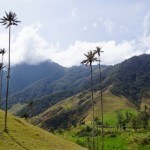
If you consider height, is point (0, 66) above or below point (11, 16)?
below

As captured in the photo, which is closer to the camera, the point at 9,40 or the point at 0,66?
the point at 9,40

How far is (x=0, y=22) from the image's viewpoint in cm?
9544

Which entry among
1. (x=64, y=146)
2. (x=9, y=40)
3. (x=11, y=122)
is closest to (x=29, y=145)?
(x=64, y=146)

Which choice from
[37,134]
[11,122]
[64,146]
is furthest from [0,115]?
[64,146]

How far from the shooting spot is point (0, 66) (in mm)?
125938

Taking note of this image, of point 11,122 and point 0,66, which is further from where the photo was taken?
point 0,66

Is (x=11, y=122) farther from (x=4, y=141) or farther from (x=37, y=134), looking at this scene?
(x=4, y=141)

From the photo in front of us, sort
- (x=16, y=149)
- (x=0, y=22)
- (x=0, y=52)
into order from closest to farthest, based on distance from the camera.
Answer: (x=16, y=149) < (x=0, y=22) < (x=0, y=52)

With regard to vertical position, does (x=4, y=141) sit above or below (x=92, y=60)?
below

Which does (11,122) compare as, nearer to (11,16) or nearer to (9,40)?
(9,40)

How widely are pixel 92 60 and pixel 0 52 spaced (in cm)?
3588

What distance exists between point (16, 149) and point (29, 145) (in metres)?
6.59

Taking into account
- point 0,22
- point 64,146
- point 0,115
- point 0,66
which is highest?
point 0,22

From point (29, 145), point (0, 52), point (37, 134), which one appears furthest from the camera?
point (0, 52)
